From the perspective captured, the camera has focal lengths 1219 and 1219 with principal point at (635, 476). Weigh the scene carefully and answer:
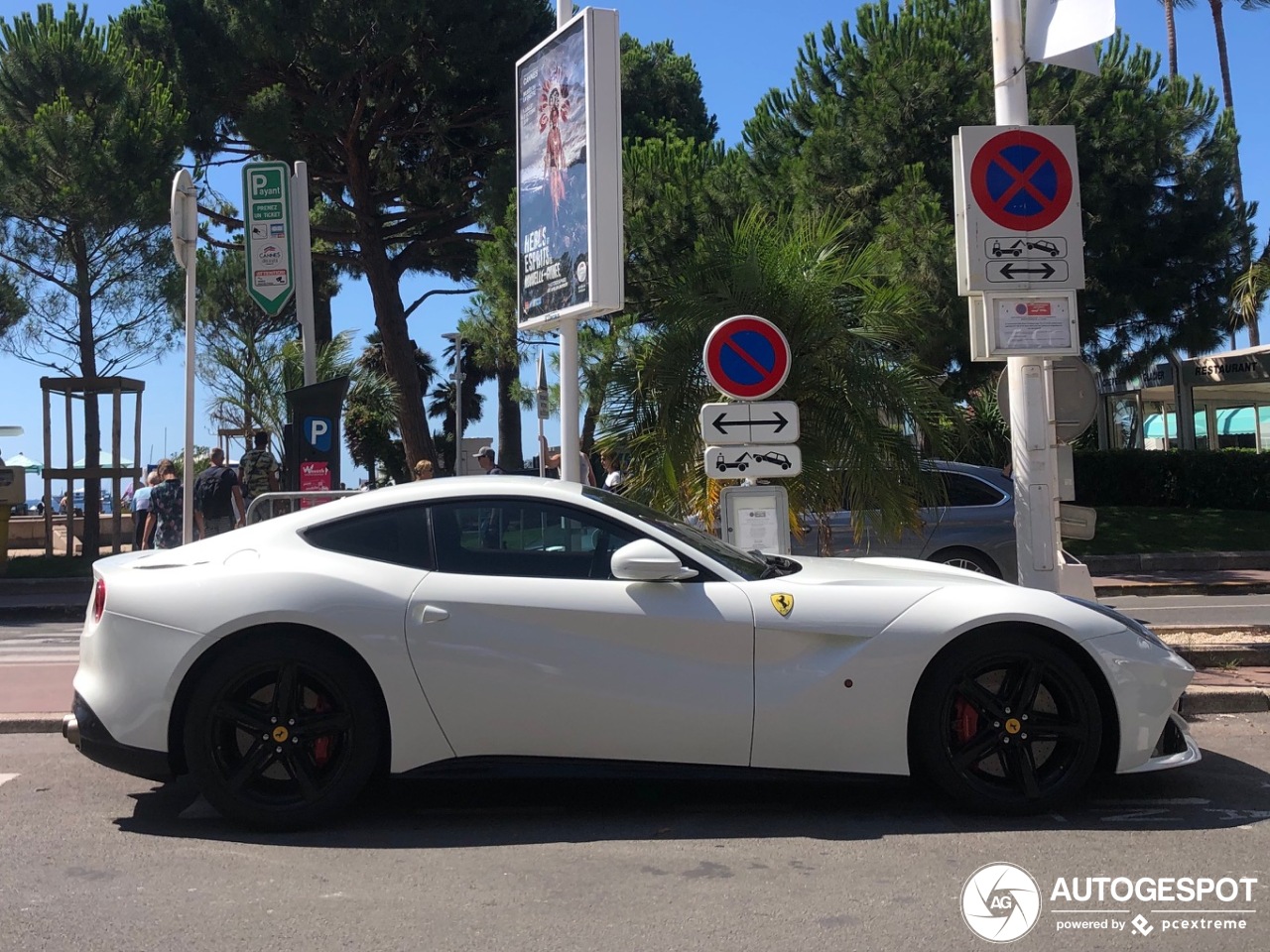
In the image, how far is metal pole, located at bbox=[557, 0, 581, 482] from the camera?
8.88m

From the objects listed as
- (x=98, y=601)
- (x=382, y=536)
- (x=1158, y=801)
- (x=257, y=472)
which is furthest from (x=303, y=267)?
(x=1158, y=801)

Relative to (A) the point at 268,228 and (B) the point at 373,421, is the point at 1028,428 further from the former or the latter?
(B) the point at 373,421

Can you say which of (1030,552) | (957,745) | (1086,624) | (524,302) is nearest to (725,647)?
(957,745)

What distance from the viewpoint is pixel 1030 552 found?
25.1ft

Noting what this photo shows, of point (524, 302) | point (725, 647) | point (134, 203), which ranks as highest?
point (134, 203)

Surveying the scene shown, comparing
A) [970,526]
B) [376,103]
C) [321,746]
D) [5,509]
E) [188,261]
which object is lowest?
[321,746]

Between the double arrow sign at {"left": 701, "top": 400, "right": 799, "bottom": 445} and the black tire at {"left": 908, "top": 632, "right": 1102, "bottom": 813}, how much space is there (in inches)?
96.4

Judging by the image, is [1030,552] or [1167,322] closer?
[1030,552]

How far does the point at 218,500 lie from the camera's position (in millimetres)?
13367

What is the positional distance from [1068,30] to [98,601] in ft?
20.7

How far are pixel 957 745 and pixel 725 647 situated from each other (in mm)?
987

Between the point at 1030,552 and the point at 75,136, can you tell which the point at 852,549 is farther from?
the point at 75,136

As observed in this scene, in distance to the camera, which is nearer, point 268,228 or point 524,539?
point 524,539

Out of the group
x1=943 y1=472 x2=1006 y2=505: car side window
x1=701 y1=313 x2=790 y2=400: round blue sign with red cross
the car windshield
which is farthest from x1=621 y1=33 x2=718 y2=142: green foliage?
the car windshield
